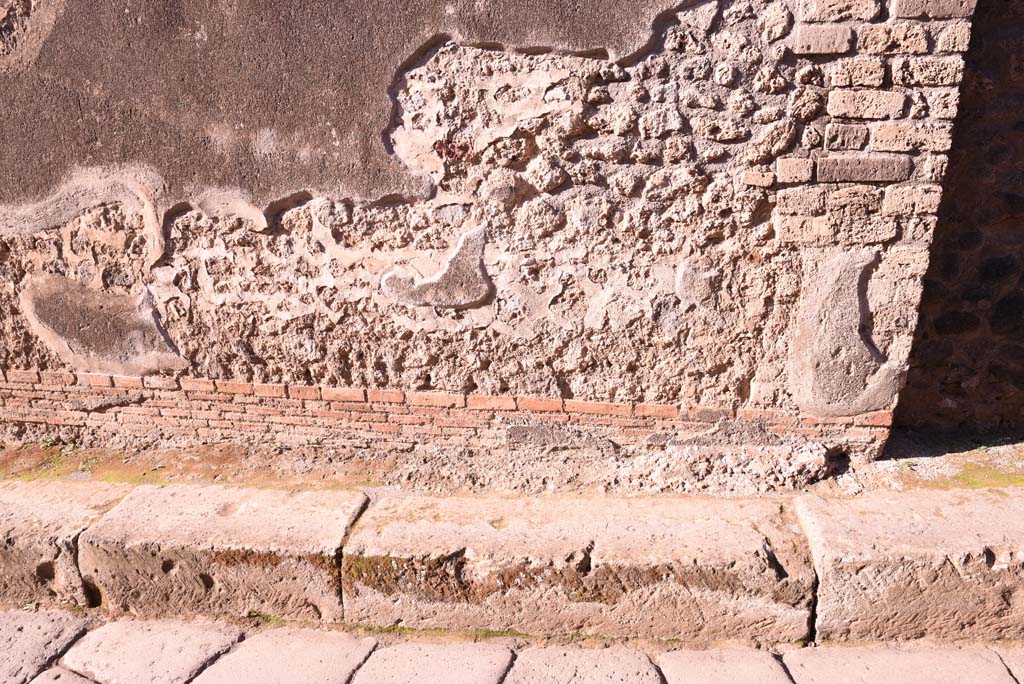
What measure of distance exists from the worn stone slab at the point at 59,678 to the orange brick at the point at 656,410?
2081 millimetres

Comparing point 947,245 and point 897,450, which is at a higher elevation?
point 947,245

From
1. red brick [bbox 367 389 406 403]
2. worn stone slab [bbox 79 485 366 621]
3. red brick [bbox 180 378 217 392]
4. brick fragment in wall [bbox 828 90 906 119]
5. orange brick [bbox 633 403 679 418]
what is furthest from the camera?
red brick [bbox 180 378 217 392]

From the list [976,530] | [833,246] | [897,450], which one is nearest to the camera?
[976,530]

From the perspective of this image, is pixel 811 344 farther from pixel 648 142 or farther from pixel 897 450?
pixel 648 142

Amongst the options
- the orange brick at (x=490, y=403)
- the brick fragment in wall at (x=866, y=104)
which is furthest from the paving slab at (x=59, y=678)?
the brick fragment in wall at (x=866, y=104)

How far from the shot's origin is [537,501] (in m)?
2.46

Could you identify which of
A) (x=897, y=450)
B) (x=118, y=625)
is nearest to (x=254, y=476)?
(x=118, y=625)

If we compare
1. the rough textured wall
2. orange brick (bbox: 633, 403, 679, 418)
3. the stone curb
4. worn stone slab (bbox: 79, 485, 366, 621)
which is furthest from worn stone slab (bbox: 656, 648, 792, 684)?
the rough textured wall

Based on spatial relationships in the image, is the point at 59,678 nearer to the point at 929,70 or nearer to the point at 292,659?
the point at 292,659

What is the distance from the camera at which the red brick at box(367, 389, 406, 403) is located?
8.82 ft

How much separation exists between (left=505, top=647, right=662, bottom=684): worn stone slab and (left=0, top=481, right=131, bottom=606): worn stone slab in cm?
165

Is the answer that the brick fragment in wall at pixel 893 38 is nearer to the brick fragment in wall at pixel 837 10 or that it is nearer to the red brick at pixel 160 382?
the brick fragment in wall at pixel 837 10

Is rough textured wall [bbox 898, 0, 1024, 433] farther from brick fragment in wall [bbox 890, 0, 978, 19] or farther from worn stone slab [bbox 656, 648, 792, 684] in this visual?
worn stone slab [bbox 656, 648, 792, 684]

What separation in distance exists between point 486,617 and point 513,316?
1069mm
